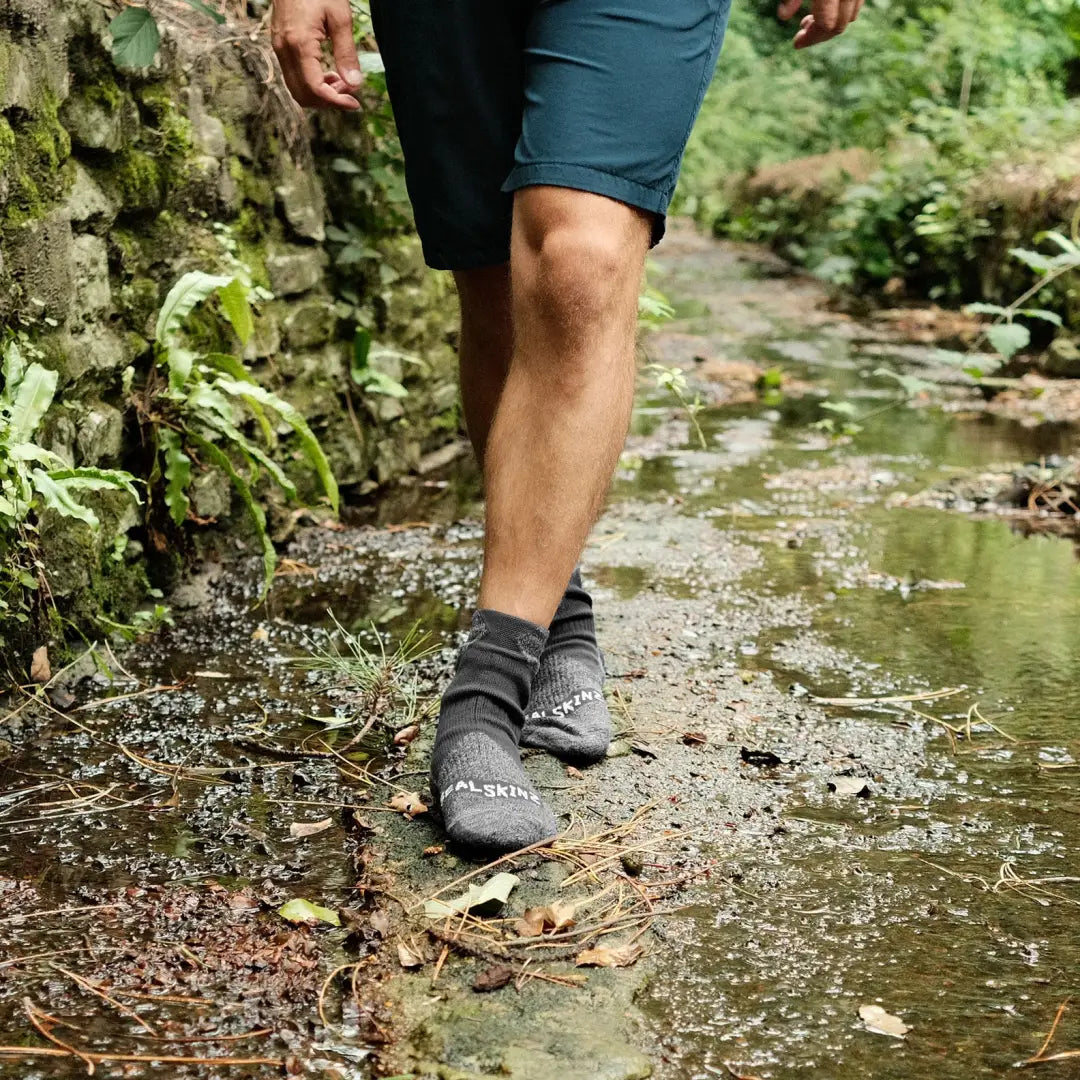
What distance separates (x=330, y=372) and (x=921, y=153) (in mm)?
8048

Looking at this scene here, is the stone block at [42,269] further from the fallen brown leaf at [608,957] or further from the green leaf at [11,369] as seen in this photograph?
the fallen brown leaf at [608,957]

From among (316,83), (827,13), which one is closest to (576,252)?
(316,83)

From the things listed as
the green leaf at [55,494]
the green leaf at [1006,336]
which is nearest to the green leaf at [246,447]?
the green leaf at [55,494]

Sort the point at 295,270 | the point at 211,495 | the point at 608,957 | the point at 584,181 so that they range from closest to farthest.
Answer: the point at 608,957, the point at 584,181, the point at 211,495, the point at 295,270

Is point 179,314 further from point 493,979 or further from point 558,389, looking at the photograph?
point 493,979

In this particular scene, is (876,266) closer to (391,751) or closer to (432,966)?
(391,751)

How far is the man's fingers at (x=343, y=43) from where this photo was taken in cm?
182

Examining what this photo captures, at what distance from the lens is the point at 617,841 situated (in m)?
1.67

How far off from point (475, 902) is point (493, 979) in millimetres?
150

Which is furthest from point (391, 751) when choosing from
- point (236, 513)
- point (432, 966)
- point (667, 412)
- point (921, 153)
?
point (921, 153)

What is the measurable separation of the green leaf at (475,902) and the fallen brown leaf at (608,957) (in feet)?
0.44

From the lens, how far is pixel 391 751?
1988 millimetres

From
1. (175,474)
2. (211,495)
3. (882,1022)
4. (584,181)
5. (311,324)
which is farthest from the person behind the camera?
(311,324)

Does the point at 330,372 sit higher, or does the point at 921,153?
the point at 921,153
